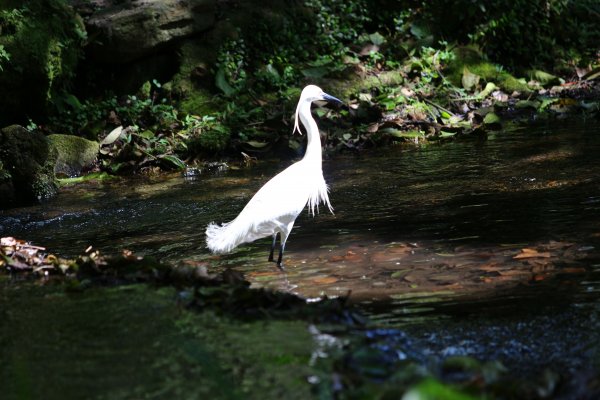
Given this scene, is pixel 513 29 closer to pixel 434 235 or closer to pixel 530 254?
pixel 434 235

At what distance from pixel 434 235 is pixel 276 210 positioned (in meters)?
1.34

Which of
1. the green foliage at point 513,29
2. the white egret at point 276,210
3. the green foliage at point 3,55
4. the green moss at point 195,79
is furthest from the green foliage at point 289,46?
the white egret at point 276,210

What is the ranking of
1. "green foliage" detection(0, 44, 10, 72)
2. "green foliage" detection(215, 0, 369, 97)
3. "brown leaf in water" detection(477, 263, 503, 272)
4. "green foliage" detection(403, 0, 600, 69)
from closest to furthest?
"brown leaf in water" detection(477, 263, 503, 272)
"green foliage" detection(0, 44, 10, 72)
"green foliage" detection(215, 0, 369, 97)
"green foliage" detection(403, 0, 600, 69)

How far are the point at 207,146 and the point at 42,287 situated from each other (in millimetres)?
6844

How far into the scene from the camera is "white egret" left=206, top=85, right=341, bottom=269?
6.17 m

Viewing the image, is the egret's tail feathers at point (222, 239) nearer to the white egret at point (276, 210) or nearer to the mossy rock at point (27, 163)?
the white egret at point (276, 210)

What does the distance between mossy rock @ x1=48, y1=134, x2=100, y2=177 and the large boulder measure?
7.64 ft

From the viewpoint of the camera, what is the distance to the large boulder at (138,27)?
1308cm

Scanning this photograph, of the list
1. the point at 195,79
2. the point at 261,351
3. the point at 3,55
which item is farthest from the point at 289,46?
the point at 261,351

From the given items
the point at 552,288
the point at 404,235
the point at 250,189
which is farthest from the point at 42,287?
the point at 250,189

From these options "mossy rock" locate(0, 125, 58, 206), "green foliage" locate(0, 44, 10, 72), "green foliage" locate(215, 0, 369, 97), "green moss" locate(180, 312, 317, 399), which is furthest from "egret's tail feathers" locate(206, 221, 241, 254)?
"green foliage" locate(215, 0, 369, 97)

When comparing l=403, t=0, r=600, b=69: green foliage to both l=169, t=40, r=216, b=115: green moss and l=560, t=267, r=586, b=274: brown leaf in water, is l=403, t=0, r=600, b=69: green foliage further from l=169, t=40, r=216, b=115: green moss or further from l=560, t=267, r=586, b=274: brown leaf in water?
l=560, t=267, r=586, b=274: brown leaf in water

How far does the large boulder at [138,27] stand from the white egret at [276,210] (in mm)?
7385

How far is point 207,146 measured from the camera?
1168 cm
